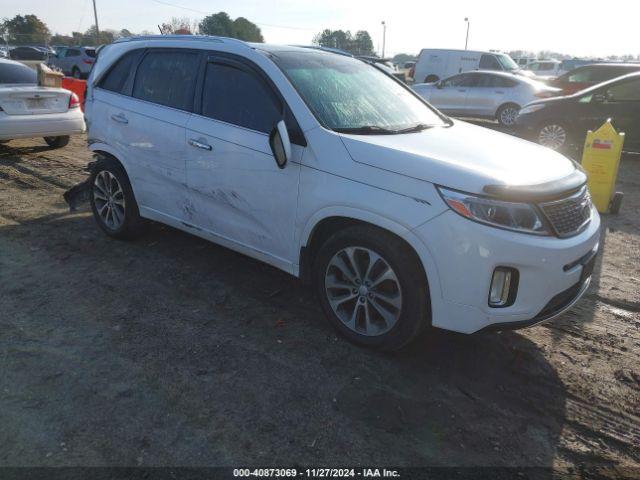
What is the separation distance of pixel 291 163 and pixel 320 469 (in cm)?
192

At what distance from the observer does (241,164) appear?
3822 mm

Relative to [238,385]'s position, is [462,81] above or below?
above

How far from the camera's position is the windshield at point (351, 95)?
144 inches

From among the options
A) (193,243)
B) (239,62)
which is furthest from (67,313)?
(239,62)

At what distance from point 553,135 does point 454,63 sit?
12.9 m

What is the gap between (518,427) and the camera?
2.82m

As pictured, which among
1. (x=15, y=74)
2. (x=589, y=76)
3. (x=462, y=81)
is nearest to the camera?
(x=15, y=74)

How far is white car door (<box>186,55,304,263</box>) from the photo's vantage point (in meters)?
3.65

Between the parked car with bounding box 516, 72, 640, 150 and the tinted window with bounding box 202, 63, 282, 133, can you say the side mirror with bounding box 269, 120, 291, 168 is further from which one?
the parked car with bounding box 516, 72, 640, 150

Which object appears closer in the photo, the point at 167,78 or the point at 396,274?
the point at 396,274

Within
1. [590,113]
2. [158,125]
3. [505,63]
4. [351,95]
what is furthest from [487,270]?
[505,63]

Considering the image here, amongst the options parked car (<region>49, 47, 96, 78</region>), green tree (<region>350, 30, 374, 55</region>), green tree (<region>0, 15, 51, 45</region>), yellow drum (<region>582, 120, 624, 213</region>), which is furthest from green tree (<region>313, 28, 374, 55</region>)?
yellow drum (<region>582, 120, 624, 213</region>)

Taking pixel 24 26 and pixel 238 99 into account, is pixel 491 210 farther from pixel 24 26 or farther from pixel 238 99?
pixel 24 26

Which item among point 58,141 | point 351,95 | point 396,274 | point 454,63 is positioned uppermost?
point 454,63
